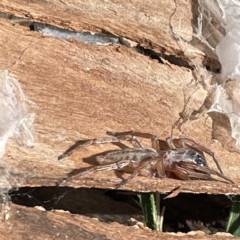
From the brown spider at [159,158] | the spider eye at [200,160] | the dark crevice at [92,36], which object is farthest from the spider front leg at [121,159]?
the dark crevice at [92,36]


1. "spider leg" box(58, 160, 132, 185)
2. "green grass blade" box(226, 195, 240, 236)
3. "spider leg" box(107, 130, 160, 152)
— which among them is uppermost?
"spider leg" box(107, 130, 160, 152)

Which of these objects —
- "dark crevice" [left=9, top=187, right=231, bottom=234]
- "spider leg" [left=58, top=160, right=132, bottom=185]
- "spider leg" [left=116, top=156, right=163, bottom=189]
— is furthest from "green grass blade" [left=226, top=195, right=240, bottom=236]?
"spider leg" [left=58, top=160, right=132, bottom=185]

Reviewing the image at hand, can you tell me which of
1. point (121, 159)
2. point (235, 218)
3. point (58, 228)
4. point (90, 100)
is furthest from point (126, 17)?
point (235, 218)

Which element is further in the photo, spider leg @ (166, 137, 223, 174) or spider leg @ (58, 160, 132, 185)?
spider leg @ (166, 137, 223, 174)

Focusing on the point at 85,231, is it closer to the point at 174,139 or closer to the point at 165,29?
the point at 174,139

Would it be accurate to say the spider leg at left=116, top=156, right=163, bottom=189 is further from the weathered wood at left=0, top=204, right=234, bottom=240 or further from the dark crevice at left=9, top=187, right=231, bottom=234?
the dark crevice at left=9, top=187, right=231, bottom=234

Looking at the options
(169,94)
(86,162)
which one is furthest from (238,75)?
(86,162)
